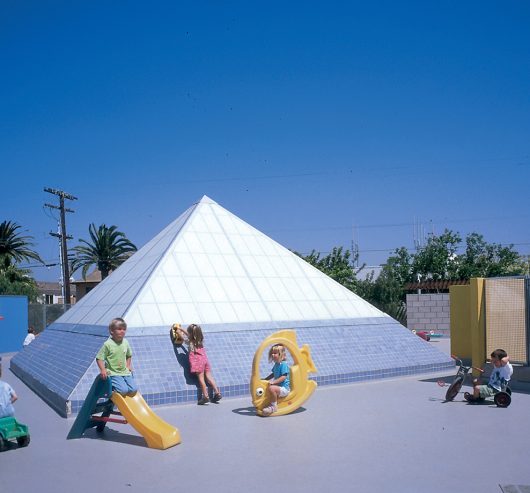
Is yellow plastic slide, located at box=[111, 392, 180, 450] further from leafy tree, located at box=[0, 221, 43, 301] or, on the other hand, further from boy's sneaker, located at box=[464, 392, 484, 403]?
leafy tree, located at box=[0, 221, 43, 301]

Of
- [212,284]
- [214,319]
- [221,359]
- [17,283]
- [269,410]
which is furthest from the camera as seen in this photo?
[17,283]

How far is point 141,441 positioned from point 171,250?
21.3ft

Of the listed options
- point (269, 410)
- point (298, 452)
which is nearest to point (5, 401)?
point (298, 452)

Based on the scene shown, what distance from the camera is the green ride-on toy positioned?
6.31 m

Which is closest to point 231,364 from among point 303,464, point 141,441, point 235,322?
point 235,322

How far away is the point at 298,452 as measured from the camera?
20.2ft

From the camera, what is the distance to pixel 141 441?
6.81 metres

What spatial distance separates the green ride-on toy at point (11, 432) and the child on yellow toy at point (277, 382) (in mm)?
3039

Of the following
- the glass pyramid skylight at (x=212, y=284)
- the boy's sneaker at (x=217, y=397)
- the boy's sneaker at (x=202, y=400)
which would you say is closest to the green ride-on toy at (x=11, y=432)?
the boy's sneaker at (x=202, y=400)

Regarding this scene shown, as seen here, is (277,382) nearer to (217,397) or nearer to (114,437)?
(217,397)

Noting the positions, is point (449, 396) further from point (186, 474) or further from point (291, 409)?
point (186, 474)

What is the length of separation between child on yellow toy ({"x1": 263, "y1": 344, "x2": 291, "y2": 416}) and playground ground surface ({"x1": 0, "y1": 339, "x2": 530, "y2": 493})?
22cm

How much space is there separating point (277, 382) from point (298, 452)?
1950mm

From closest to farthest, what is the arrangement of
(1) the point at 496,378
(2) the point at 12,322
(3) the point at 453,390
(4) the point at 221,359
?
1. (1) the point at 496,378
2. (3) the point at 453,390
3. (4) the point at 221,359
4. (2) the point at 12,322
